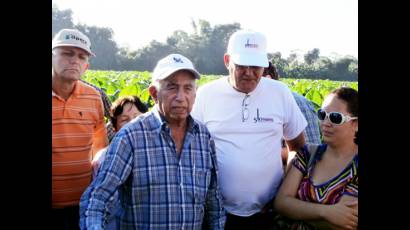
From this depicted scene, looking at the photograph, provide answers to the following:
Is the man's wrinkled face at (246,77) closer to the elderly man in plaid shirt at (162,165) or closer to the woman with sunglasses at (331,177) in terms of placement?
the woman with sunglasses at (331,177)

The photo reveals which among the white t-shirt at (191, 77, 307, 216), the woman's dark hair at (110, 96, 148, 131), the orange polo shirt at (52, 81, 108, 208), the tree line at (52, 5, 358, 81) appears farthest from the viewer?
the tree line at (52, 5, 358, 81)

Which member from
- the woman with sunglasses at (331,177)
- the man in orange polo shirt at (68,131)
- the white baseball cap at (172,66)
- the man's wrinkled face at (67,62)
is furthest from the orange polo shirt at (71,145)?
the woman with sunglasses at (331,177)

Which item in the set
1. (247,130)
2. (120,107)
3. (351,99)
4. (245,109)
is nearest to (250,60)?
(245,109)

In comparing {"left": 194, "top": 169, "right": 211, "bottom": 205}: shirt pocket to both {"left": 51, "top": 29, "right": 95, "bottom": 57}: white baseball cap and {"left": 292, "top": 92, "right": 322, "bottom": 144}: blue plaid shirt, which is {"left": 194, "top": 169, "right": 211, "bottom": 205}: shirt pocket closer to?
{"left": 51, "top": 29, "right": 95, "bottom": 57}: white baseball cap

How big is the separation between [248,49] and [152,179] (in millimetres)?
1207

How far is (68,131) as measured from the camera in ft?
10.5

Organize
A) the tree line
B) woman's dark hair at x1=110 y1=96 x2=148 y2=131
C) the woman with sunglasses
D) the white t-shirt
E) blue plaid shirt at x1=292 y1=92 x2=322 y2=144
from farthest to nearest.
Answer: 1. the tree line
2. blue plaid shirt at x1=292 y1=92 x2=322 y2=144
3. woman's dark hair at x1=110 y1=96 x2=148 y2=131
4. the white t-shirt
5. the woman with sunglasses

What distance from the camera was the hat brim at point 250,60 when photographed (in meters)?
3.28

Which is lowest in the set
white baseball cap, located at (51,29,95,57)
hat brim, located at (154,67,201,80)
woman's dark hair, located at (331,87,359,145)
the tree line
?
woman's dark hair, located at (331,87,359,145)

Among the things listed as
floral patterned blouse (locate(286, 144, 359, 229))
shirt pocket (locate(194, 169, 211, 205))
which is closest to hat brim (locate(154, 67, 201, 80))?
shirt pocket (locate(194, 169, 211, 205))

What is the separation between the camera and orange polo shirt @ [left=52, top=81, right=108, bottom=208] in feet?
10.4

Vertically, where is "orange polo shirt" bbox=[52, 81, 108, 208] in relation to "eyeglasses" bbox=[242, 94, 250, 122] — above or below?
below

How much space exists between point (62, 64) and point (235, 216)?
1.42 metres
